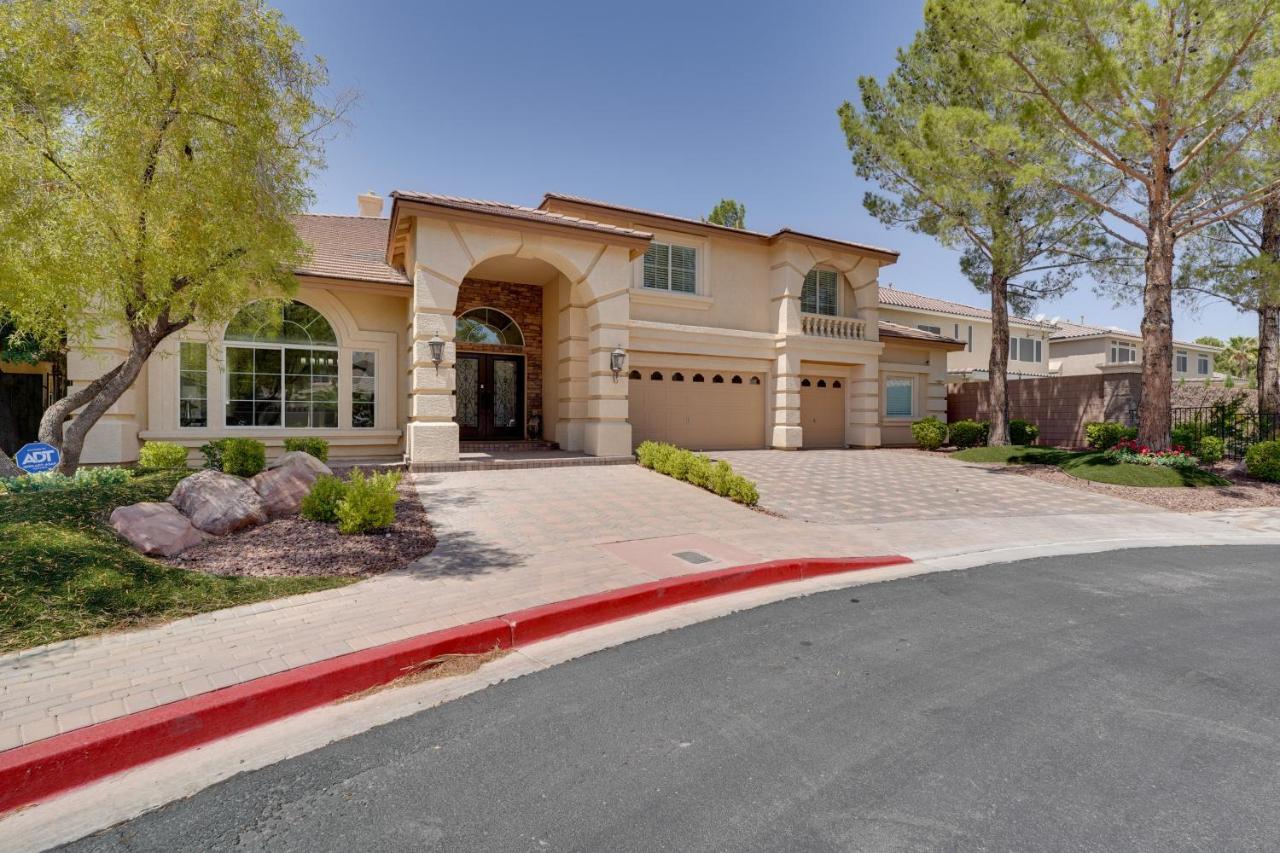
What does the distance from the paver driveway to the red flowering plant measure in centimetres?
234

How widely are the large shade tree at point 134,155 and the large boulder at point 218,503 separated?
6.13 ft

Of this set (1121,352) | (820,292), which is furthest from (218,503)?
(1121,352)

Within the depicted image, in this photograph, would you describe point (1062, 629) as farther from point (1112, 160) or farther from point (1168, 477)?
point (1112, 160)

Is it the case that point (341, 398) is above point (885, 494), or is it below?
above

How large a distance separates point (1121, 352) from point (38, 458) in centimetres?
4193

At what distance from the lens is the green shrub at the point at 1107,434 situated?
58.0ft

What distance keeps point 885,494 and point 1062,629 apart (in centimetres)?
679

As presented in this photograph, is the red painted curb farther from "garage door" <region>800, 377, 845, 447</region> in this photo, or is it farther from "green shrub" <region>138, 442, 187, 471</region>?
"garage door" <region>800, 377, 845, 447</region>

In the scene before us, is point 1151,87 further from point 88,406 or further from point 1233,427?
point 88,406

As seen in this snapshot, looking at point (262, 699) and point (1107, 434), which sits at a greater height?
point (1107, 434)

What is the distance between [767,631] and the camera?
15.6ft

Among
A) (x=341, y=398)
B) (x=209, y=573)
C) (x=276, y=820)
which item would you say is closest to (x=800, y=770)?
(x=276, y=820)

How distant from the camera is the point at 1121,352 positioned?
108 ft

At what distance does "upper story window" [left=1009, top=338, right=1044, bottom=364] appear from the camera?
105ft
